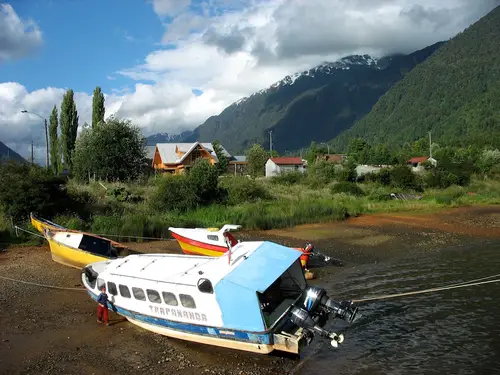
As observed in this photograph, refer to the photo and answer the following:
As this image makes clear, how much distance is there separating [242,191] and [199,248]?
17.6m

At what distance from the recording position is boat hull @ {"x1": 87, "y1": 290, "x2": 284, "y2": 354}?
11484 mm

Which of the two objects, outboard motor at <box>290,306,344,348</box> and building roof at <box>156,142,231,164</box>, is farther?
building roof at <box>156,142,231,164</box>

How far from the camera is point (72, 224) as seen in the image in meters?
28.9

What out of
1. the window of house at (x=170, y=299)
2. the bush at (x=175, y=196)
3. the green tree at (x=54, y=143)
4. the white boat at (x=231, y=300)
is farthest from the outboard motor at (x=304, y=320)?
the green tree at (x=54, y=143)

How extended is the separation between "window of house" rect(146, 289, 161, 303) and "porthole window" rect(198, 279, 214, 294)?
190 centimetres

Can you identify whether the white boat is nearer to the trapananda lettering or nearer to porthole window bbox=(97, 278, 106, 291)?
the trapananda lettering

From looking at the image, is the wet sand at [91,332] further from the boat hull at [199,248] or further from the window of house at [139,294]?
the boat hull at [199,248]

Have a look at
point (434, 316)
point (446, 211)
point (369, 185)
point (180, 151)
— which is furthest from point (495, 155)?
point (434, 316)

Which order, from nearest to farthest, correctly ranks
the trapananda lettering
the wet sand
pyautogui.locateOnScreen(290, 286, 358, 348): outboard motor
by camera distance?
pyautogui.locateOnScreen(290, 286, 358, 348): outboard motor
the wet sand
the trapananda lettering

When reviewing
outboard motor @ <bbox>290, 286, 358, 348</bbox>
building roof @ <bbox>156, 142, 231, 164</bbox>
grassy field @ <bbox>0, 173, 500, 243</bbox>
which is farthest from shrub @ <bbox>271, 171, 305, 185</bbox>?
outboard motor @ <bbox>290, 286, 358, 348</bbox>

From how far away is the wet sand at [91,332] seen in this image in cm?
1231

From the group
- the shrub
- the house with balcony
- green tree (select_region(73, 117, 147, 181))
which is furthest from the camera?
the house with balcony

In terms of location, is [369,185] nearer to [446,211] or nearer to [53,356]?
[446,211]

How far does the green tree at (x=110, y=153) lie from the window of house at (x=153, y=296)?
3670 centimetres
